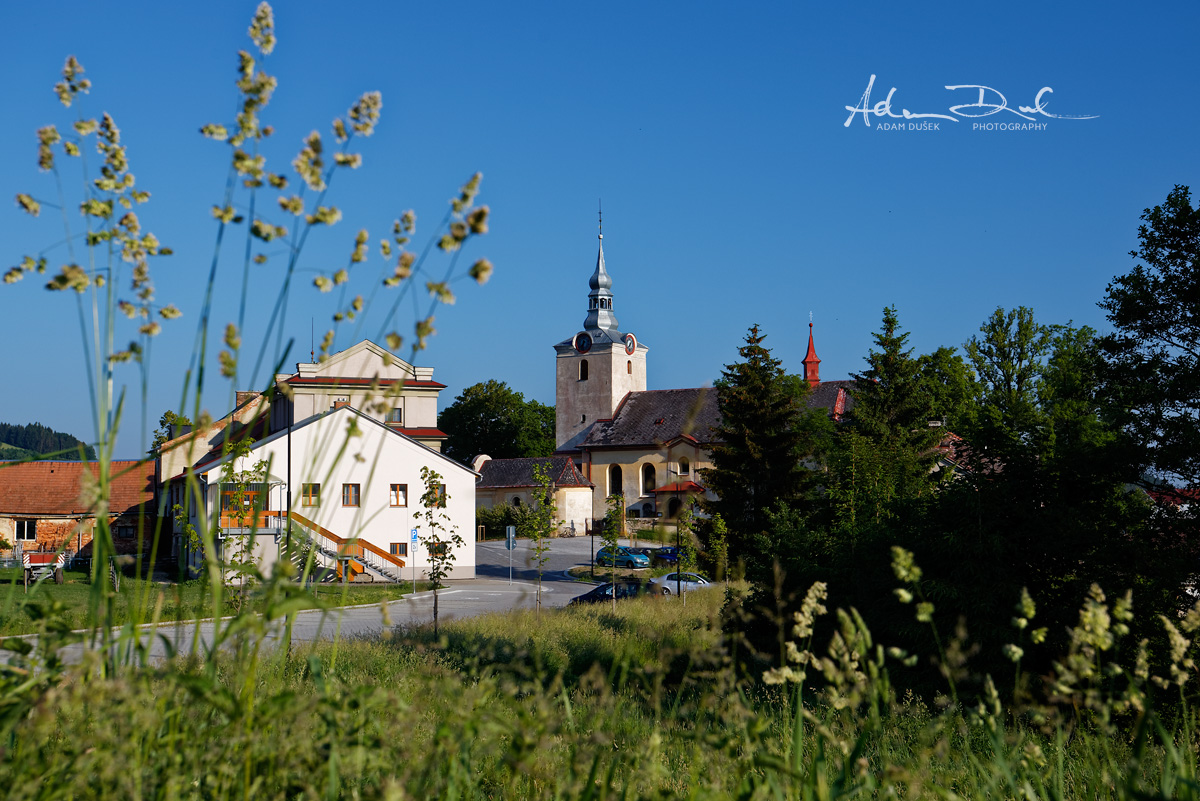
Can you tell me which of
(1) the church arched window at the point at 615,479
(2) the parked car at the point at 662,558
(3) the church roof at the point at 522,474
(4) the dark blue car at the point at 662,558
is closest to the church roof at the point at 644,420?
(1) the church arched window at the point at 615,479

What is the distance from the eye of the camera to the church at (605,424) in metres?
66.7

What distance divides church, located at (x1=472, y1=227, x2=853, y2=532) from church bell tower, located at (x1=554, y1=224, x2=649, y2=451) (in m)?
0.08

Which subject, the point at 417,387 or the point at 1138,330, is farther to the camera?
the point at 417,387

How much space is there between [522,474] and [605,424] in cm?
926

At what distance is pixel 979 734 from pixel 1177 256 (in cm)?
1012

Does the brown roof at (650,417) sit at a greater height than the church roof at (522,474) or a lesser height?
greater

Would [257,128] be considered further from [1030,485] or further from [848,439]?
[848,439]

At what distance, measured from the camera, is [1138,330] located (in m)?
14.2

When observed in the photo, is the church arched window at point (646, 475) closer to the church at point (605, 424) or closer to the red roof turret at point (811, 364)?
the church at point (605, 424)

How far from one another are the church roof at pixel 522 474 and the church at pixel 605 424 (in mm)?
74

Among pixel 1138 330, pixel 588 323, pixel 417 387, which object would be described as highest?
pixel 588 323

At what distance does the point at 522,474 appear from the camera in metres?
67.9

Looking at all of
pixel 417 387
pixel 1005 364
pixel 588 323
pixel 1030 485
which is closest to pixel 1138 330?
pixel 1030 485

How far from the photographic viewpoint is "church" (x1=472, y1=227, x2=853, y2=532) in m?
66.7
